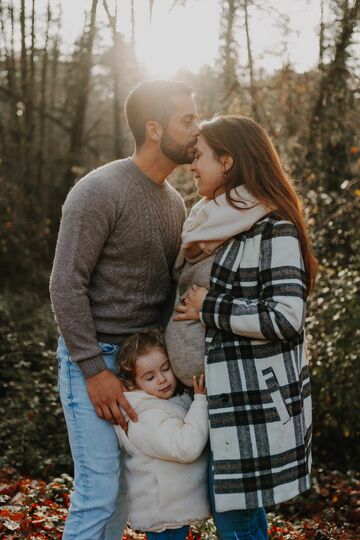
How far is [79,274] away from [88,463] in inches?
29.5

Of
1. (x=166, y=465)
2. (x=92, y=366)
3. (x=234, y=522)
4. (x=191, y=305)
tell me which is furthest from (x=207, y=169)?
(x=234, y=522)

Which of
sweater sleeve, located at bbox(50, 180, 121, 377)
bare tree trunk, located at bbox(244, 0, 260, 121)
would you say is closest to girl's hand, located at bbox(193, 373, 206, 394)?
sweater sleeve, located at bbox(50, 180, 121, 377)

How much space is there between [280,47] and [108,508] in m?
8.44

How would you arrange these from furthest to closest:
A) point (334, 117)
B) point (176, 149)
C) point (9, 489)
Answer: point (334, 117) < point (9, 489) < point (176, 149)

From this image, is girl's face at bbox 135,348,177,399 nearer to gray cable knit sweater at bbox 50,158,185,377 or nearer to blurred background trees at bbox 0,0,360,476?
gray cable knit sweater at bbox 50,158,185,377

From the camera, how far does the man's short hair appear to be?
9.45 ft

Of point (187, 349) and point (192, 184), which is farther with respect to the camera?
point (192, 184)

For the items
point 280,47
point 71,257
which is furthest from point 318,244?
point 280,47

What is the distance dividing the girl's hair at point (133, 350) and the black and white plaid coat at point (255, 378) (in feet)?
0.85

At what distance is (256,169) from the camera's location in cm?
254

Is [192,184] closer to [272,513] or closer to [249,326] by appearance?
[272,513]

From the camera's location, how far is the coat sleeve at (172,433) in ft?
7.95

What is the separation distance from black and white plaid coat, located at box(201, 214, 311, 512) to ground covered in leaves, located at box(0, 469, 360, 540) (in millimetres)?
1380

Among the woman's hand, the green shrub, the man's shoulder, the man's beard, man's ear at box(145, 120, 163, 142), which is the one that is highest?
man's ear at box(145, 120, 163, 142)
